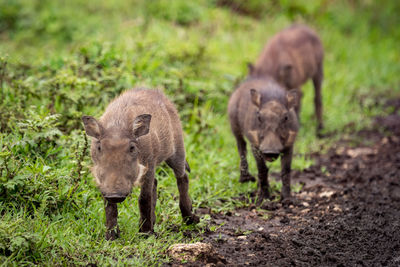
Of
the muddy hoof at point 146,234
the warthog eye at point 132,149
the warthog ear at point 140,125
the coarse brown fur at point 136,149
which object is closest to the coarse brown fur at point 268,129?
the coarse brown fur at point 136,149

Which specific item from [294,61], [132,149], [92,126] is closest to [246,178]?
[132,149]

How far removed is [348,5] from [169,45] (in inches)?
301

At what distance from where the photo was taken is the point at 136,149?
414 centimetres

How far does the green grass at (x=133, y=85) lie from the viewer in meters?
4.41

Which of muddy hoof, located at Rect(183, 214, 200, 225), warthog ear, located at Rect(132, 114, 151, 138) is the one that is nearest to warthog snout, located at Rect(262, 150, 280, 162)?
muddy hoof, located at Rect(183, 214, 200, 225)

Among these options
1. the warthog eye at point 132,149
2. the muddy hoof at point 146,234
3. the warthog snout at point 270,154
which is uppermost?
the warthog eye at point 132,149

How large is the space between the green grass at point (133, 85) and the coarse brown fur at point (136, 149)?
25 centimetres

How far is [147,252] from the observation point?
4.10 m

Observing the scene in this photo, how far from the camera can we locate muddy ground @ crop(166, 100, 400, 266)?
14.0ft

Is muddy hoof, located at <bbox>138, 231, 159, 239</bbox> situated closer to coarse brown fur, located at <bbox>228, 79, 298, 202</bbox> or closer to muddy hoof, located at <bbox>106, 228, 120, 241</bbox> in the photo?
muddy hoof, located at <bbox>106, 228, 120, 241</bbox>

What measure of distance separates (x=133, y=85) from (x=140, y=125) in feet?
9.06

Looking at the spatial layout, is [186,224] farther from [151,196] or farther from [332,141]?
[332,141]

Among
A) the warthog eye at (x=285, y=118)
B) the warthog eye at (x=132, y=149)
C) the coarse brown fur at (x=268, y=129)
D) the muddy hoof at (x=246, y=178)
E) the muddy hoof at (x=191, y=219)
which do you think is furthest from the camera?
the muddy hoof at (x=246, y=178)

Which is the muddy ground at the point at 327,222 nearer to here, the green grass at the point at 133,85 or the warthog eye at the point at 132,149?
the green grass at the point at 133,85
